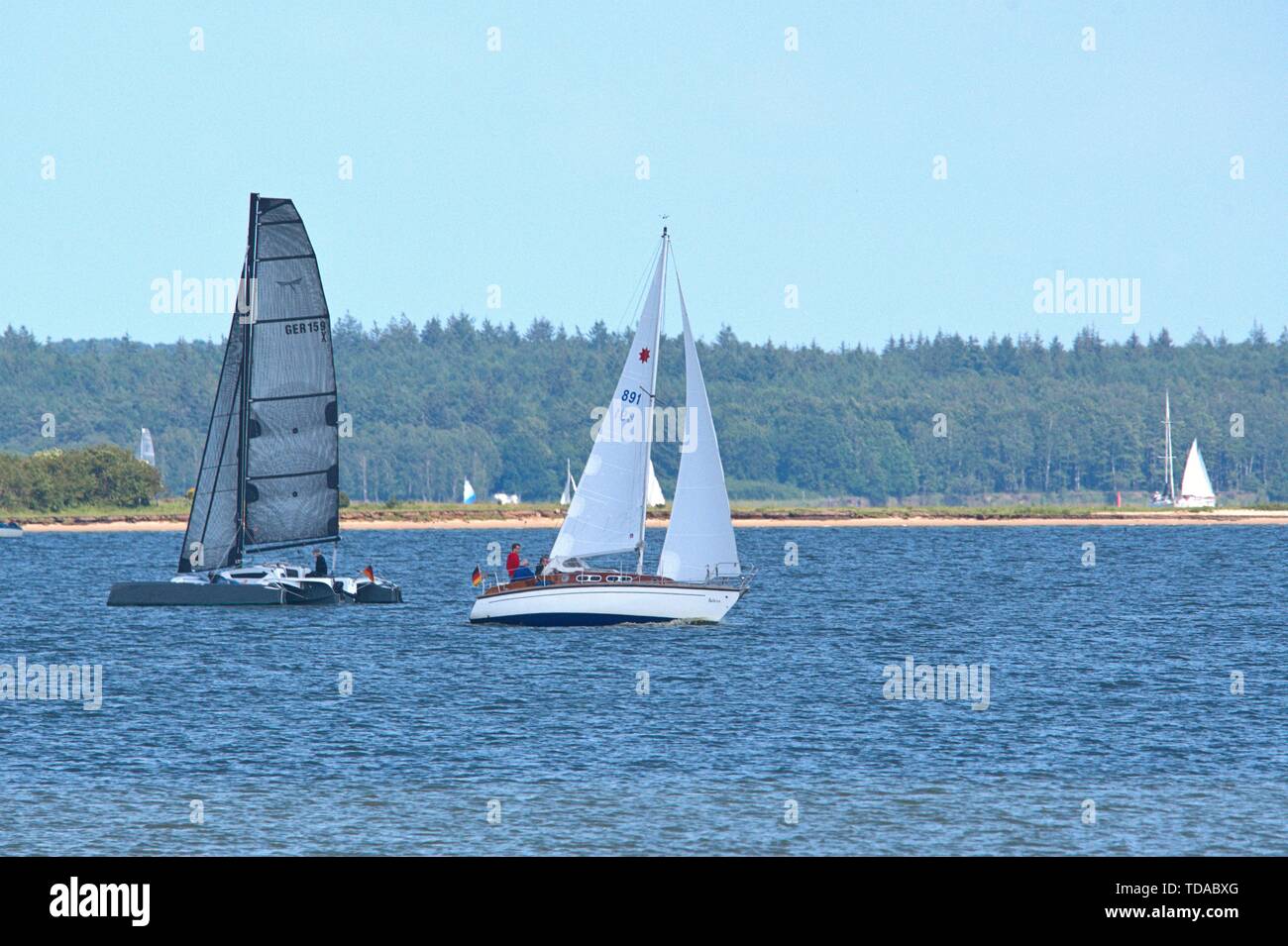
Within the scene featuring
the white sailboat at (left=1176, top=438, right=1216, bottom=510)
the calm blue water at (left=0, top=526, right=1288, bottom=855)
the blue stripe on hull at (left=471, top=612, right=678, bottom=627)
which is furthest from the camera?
the white sailboat at (left=1176, top=438, right=1216, bottom=510)

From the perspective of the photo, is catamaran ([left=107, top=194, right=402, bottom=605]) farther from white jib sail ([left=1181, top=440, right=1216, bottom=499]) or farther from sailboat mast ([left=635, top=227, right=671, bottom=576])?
white jib sail ([left=1181, top=440, right=1216, bottom=499])

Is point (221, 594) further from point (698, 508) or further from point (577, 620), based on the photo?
point (698, 508)

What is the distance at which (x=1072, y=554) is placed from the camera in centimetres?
12094

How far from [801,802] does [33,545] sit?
116 m

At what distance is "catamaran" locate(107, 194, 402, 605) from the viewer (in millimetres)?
56500

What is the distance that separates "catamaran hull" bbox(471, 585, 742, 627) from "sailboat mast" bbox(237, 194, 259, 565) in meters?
11.4

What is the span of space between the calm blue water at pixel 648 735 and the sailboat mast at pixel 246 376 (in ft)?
13.3

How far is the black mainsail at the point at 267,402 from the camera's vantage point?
185 feet

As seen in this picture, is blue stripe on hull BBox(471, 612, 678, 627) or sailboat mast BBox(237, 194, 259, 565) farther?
sailboat mast BBox(237, 194, 259, 565)

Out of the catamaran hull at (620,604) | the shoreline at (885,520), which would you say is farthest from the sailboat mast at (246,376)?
the shoreline at (885,520)

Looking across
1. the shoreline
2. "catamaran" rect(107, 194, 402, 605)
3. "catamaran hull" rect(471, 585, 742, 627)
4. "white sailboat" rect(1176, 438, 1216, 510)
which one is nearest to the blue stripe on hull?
"catamaran hull" rect(471, 585, 742, 627)

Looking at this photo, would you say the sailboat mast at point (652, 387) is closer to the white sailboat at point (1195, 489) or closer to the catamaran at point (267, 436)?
the catamaran at point (267, 436)

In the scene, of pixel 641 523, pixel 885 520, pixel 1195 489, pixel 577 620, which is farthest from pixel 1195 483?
pixel 641 523
